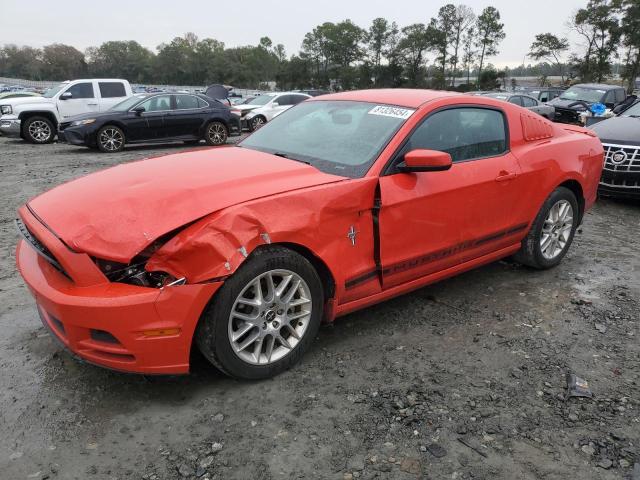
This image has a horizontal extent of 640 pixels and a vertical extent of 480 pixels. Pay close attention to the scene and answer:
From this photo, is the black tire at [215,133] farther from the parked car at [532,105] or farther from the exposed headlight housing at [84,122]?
the parked car at [532,105]

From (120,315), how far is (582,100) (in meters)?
18.6

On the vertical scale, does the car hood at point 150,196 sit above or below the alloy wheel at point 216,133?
above

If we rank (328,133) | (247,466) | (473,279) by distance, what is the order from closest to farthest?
1. (247,466)
2. (328,133)
3. (473,279)

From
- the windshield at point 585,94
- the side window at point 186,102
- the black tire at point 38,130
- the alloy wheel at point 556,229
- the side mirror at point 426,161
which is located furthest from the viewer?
the windshield at point 585,94

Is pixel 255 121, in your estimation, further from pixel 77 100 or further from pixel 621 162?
pixel 621 162

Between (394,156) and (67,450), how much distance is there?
232 cm

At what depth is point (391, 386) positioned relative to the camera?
9.08 ft

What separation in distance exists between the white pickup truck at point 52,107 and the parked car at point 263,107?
3972mm

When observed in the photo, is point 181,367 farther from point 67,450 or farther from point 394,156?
point 394,156

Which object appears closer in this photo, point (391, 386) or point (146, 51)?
point (391, 386)

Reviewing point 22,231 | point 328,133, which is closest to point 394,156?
point 328,133

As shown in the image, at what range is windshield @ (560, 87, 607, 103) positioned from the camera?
1712cm

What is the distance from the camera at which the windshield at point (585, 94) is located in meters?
17.1

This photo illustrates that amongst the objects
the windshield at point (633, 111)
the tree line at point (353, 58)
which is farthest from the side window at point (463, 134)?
the tree line at point (353, 58)
